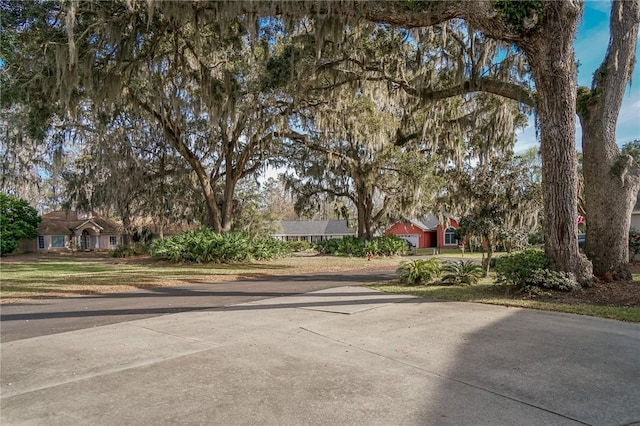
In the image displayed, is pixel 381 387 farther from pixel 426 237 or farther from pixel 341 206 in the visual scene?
pixel 426 237

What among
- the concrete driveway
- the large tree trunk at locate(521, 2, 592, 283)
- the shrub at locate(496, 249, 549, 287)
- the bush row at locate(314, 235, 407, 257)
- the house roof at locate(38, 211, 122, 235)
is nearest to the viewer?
the concrete driveway

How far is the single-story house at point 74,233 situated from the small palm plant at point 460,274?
3219cm

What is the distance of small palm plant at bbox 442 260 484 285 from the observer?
34.6ft

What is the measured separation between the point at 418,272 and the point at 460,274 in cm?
102

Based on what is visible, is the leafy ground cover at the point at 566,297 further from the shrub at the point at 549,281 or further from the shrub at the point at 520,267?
the shrub at the point at 520,267

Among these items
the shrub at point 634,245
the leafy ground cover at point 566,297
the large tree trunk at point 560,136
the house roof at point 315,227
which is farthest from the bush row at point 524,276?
the house roof at point 315,227

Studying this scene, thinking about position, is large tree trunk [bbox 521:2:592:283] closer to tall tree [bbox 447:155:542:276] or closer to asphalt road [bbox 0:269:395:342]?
tall tree [bbox 447:155:542:276]

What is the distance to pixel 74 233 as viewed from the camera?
135 ft

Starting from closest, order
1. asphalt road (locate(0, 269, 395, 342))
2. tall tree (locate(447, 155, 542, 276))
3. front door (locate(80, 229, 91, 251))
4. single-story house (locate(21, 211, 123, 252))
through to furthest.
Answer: asphalt road (locate(0, 269, 395, 342)) < tall tree (locate(447, 155, 542, 276)) < single-story house (locate(21, 211, 123, 252)) < front door (locate(80, 229, 91, 251))

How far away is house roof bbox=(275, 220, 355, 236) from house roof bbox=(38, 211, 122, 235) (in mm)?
21798

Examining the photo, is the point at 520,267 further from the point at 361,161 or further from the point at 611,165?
the point at 361,161

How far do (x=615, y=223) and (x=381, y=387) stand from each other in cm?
854

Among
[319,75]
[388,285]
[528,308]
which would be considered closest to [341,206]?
[319,75]

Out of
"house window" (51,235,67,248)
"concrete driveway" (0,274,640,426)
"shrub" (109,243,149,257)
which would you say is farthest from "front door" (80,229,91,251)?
"concrete driveway" (0,274,640,426)
